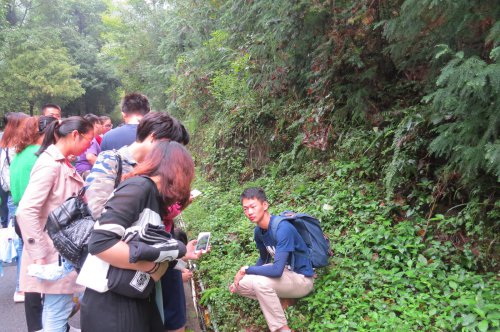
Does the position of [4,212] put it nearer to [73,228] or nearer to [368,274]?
[73,228]

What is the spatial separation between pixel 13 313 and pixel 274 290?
3468 millimetres

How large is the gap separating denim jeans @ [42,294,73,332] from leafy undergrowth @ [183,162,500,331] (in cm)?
159

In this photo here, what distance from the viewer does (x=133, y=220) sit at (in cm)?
221

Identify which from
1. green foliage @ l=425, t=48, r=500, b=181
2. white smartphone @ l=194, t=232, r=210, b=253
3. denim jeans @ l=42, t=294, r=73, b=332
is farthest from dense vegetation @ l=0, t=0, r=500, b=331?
denim jeans @ l=42, t=294, r=73, b=332

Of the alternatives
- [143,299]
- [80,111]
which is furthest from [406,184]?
[80,111]

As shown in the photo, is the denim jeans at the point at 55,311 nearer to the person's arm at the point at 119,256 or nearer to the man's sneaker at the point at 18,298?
the person's arm at the point at 119,256

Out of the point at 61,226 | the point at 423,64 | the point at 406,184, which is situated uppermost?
the point at 423,64

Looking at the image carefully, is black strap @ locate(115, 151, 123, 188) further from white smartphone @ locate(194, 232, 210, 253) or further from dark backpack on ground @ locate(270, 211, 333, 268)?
dark backpack on ground @ locate(270, 211, 333, 268)

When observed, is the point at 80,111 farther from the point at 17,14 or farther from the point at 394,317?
the point at 394,317

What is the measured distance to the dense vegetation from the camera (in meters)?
3.51

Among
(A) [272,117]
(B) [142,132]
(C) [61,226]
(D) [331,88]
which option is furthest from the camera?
(A) [272,117]

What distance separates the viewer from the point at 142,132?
319 cm

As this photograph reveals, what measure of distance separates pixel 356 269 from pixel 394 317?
2.64 ft

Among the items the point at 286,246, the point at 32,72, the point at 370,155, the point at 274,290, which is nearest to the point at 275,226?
the point at 286,246
